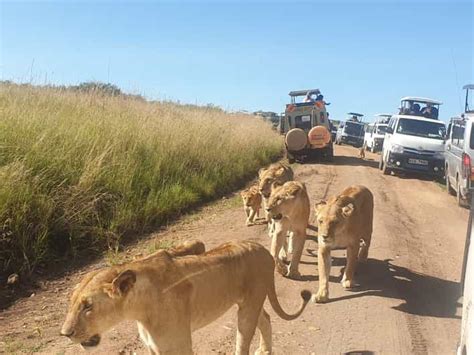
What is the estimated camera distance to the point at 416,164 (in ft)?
60.4

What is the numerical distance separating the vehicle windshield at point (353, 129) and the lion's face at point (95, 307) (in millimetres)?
37099

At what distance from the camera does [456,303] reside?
21.0ft

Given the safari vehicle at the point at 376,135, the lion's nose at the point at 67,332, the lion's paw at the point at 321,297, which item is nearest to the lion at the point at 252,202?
the lion's paw at the point at 321,297

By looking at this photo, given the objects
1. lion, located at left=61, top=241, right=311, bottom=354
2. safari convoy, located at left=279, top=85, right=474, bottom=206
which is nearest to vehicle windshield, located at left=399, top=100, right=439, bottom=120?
safari convoy, located at left=279, top=85, right=474, bottom=206

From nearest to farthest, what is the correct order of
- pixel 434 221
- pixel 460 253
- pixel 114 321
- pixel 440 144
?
1. pixel 114 321
2. pixel 460 253
3. pixel 434 221
4. pixel 440 144

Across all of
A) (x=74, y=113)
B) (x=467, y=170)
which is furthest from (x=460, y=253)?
(x=74, y=113)

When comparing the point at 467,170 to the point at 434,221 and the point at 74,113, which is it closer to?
the point at 434,221

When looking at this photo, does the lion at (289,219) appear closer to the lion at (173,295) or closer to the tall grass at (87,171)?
the tall grass at (87,171)

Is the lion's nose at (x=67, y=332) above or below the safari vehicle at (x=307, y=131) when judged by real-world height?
below

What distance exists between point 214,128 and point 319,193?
3.92m

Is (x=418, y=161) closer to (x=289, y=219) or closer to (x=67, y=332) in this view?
(x=289, y=219)

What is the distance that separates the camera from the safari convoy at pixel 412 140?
43.6ft

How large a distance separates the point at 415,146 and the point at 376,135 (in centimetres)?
1325

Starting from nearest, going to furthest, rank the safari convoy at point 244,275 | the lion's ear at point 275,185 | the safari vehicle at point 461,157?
1. the safari convoy at point 244,275
2. the lion's ear at point 275,185
3. the safari vehicle at point 461,157
